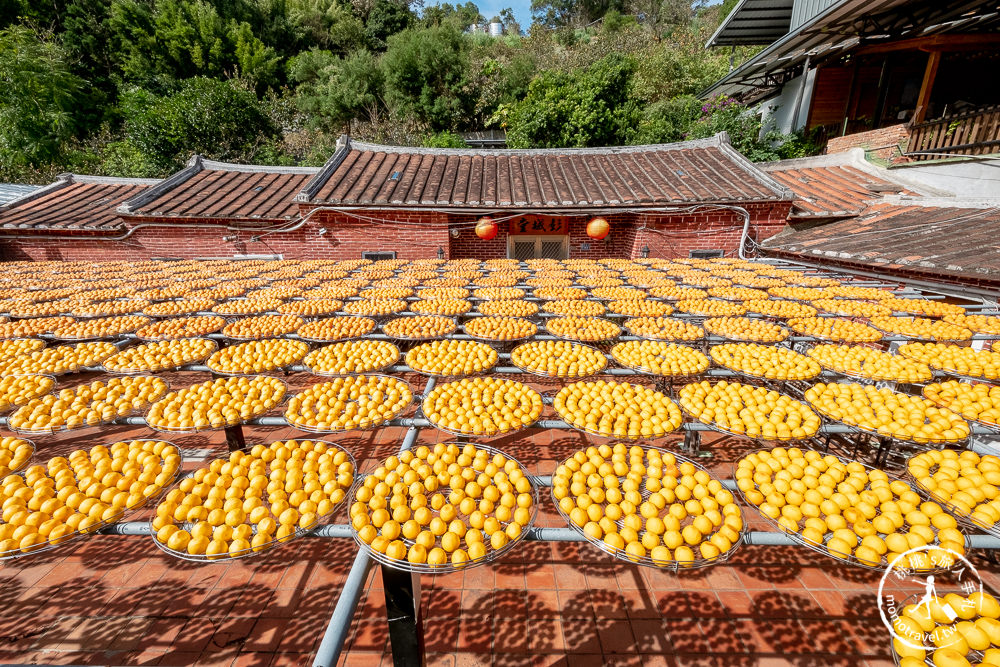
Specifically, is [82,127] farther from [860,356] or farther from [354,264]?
[860,356]

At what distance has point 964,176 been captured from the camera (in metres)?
8.60

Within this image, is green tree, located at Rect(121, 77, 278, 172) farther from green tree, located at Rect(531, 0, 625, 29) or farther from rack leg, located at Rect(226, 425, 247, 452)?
green tree, located at Rect(531, 0, 625, 29)

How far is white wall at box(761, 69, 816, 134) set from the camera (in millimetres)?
16469

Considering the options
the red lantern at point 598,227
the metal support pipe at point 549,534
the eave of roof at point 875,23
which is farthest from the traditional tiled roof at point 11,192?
the eave of roof at point 875,23

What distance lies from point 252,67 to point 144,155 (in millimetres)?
12318

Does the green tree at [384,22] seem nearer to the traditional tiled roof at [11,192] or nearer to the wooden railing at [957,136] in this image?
the traditional tiled roof at [11,192]

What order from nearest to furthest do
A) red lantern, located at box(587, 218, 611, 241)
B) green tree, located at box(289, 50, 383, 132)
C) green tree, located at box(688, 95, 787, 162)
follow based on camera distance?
red lantern, located at box(587, 218, 611, 241), green tree, located at box(688, 95, 787, 162), green tree, located at box(289, 50, 383, 132)

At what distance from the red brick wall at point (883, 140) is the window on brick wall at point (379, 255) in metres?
15.8

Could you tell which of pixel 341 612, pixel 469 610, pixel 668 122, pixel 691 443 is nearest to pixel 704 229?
pixel 691 443

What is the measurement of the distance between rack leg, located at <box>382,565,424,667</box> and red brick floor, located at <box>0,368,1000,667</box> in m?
0.88

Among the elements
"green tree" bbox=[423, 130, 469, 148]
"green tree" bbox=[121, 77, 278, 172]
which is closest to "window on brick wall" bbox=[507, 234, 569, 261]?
"green tree" bbox=[423, 130, 469, 148]

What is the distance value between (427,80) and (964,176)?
28760 mm

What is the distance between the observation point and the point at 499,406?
330 cm

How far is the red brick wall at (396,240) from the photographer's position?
11.4m
